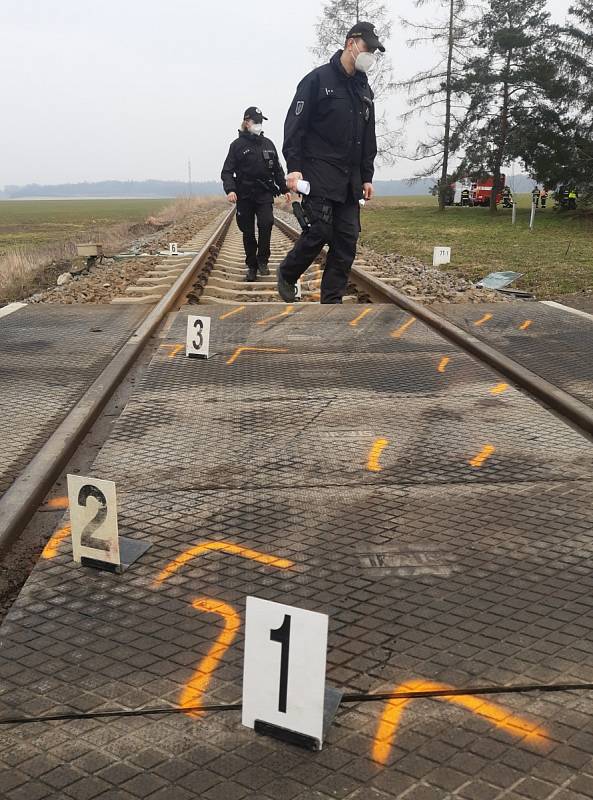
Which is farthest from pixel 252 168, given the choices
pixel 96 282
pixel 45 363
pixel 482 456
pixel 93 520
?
pixel 93 520

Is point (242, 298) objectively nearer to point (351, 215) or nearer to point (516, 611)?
point (351, 215)

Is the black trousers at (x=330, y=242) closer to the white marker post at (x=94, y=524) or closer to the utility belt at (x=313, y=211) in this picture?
the utility belt at (x=313, y=211)

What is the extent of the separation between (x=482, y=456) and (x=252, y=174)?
687 centimetres

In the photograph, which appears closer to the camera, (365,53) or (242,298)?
(365,53)

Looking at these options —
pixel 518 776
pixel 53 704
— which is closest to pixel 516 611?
pixel 518 776

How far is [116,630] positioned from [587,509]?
1707 mm

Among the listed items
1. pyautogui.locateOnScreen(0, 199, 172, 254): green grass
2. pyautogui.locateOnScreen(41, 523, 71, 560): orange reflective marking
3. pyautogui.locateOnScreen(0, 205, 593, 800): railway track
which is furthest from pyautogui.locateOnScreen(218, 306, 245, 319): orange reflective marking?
pyautogui.locateOnScreen(0, 199, 172, 254): green grass

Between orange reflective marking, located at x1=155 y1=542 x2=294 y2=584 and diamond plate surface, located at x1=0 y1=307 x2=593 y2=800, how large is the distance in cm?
2

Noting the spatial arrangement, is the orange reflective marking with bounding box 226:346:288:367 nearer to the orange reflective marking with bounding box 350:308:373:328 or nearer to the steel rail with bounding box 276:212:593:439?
the orange reflective marking with bounding box 350:308:373:328

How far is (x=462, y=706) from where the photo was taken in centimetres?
196

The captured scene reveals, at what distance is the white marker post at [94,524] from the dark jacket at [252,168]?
24.4 feet

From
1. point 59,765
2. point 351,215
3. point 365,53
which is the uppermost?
point 365,53

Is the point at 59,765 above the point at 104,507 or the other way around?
the other way around

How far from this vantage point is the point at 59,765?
1776 mm
